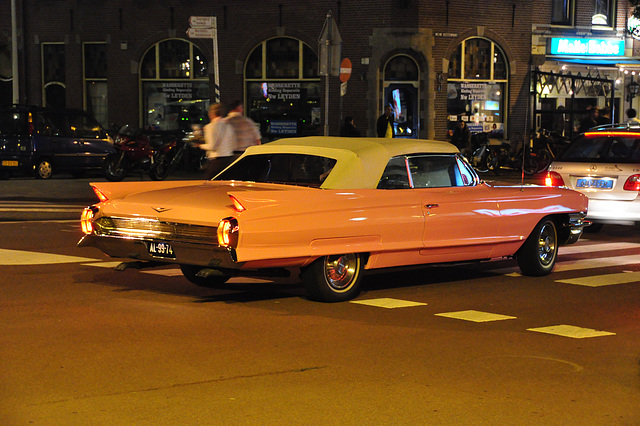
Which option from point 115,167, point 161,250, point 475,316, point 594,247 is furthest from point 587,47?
point 161,250

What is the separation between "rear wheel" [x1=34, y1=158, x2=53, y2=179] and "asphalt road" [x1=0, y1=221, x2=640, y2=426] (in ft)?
47.9

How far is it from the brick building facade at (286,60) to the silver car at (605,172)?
16.4 meters

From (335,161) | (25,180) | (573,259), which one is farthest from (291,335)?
(25,180)

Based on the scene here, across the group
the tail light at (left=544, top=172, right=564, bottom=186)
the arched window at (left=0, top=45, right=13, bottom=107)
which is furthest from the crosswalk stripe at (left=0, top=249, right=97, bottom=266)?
the arched window at (left=0, top=45, right=13, bottom=107)

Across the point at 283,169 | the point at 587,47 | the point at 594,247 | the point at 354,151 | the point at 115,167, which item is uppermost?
the point at 587,47

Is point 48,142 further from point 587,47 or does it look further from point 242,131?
point 587,47

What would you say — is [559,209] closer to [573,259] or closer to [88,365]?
[573,259]

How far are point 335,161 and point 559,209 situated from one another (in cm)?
304

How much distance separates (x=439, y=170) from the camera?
10.3 metres

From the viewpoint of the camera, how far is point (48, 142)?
2534 centimetres

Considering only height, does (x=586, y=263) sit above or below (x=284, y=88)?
below

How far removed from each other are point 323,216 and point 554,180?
7.27 meters

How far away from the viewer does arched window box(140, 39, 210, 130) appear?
33.4 metres

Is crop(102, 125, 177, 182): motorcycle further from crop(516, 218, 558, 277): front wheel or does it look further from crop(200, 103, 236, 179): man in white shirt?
crop(516, 218, 558, 277): front wheel
